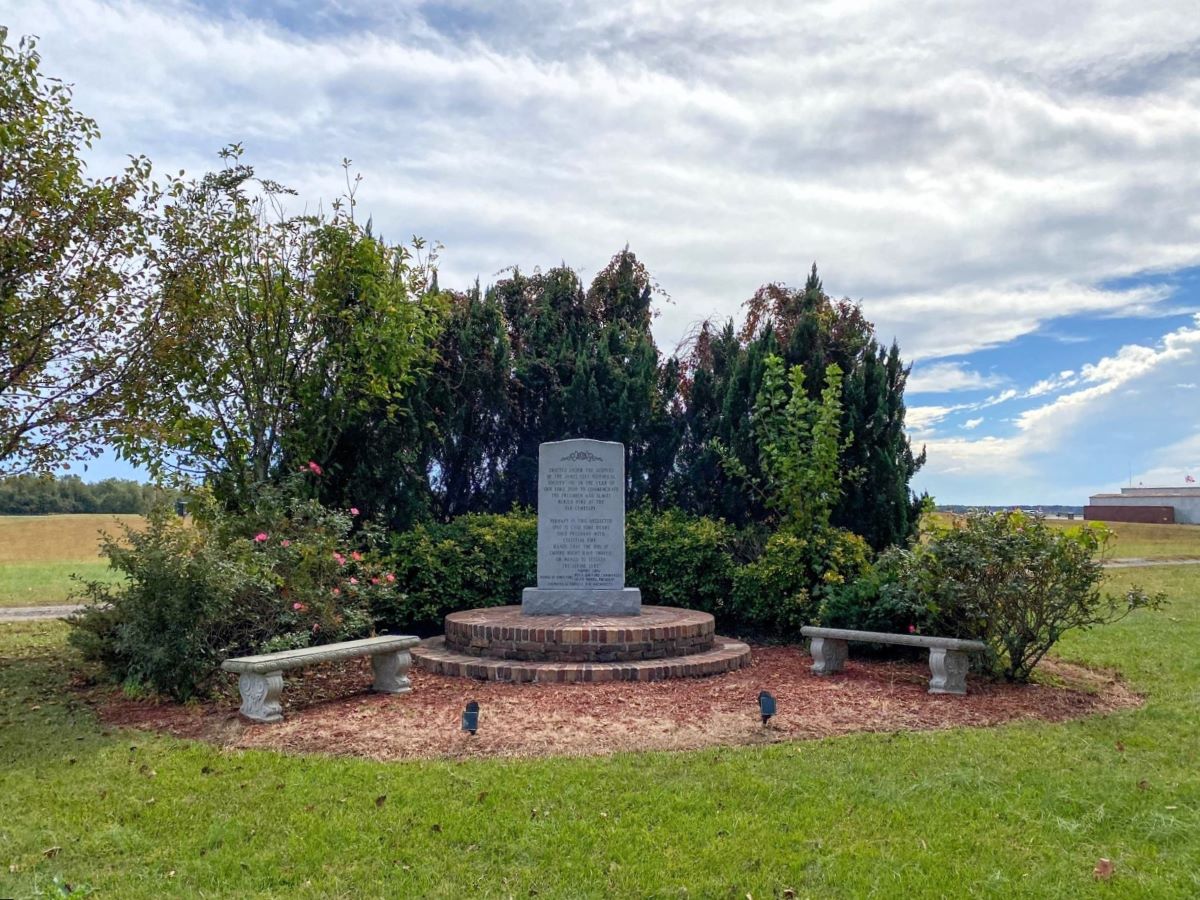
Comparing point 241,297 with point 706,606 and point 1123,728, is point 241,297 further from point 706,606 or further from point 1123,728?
point 1123,728

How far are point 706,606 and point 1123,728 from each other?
207 inches

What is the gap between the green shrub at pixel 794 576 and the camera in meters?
10.1

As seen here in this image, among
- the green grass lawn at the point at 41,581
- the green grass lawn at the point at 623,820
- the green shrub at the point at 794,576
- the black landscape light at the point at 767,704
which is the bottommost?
the green grass lawn at the point at 623,820

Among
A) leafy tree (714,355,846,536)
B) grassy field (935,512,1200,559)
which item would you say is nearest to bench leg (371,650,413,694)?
leafy tree (714,355,846,536)

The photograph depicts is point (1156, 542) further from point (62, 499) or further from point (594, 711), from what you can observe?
point (62, 499)

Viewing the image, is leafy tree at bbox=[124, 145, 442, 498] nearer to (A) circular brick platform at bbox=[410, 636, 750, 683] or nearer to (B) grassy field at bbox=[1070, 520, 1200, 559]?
(A) circular brick platform at bbox=[410, 636, 750, 683]

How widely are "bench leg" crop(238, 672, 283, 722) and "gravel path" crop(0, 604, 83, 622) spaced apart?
764 cm

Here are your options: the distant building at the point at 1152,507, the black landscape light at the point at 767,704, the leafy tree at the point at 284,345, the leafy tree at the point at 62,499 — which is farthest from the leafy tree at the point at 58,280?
the distant building at the point at 1152,507

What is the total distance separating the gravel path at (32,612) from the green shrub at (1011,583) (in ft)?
37.0

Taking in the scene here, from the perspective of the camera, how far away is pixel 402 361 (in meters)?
10.7

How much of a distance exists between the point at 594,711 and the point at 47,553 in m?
28.6

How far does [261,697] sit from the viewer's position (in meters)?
6.34

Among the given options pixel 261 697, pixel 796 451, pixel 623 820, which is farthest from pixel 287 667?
pixel 796 451

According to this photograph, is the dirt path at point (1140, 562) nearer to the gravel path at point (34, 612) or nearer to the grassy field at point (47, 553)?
the gravel path at point (34, 612)
